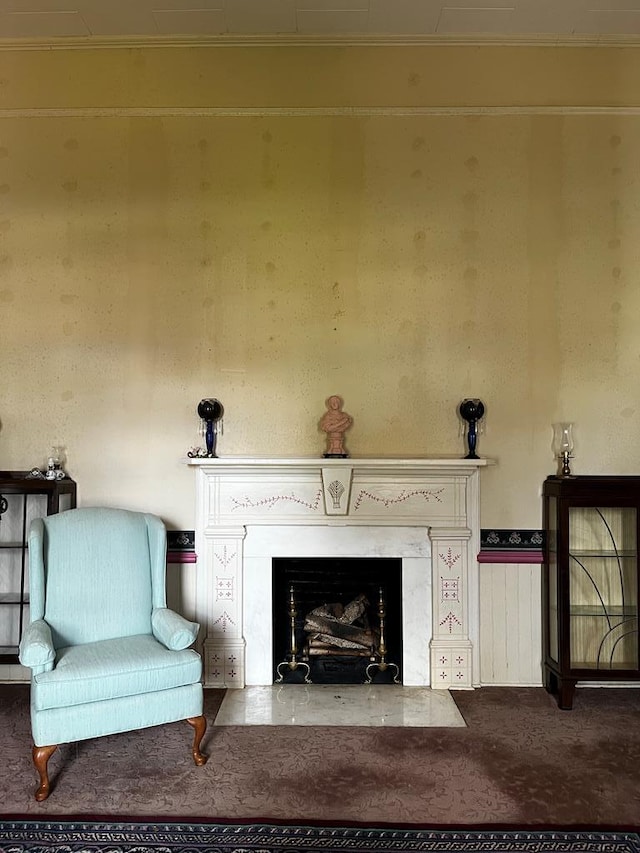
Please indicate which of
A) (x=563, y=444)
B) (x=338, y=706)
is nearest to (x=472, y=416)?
(x=563, y=444)

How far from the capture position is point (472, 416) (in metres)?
3.59

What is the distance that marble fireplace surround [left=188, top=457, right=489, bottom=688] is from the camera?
3582 mm

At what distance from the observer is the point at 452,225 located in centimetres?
373

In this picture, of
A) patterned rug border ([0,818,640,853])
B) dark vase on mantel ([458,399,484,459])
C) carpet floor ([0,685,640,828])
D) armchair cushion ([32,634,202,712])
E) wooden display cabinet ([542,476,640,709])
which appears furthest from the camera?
dark vase on mantel ([458,399,484,459])

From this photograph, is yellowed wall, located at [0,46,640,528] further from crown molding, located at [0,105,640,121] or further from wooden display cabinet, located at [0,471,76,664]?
wooden display cabinet, located at [0,471,76,664]

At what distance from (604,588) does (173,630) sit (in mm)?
2301

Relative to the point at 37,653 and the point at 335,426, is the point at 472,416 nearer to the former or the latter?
the point at 335,426

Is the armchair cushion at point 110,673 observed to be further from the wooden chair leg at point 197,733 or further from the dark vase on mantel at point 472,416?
the dark vase on mantel at point 472,416

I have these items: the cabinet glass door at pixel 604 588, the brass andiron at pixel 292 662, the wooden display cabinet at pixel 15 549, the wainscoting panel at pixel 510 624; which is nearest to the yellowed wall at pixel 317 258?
the wooden display cabinet at pixel 15 549

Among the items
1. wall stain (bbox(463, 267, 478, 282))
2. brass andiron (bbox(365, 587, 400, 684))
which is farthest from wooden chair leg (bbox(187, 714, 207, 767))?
wall stain (bbox(463, 267, 478, 282))

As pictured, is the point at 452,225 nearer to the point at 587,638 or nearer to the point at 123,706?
the point at 587,638

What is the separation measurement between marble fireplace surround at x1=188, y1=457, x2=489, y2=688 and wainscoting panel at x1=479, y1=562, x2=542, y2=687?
82 millimetres

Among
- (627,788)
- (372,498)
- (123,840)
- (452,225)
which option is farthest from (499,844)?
(452,225)

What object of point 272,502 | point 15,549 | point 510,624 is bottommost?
point 510,624
